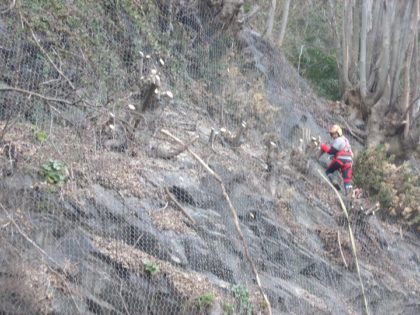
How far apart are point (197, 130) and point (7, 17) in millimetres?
3110

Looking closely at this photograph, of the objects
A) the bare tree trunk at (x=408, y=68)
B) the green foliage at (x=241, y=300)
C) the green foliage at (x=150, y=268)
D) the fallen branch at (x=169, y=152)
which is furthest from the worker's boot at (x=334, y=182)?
the green foliage at (x=150, y=268)

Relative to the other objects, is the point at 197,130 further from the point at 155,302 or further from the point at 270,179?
the point at 155,302

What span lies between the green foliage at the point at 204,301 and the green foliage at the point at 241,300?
53 centimetres

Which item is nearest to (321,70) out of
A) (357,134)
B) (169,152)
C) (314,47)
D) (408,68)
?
(314,47)

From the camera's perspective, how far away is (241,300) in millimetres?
10359

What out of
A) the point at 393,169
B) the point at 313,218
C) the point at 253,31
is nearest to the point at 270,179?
the point at 313,218

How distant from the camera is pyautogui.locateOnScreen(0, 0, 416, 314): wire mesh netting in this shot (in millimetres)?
9109

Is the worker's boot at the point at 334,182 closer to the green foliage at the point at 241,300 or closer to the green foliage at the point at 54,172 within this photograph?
the green foliage at the point at 241,300

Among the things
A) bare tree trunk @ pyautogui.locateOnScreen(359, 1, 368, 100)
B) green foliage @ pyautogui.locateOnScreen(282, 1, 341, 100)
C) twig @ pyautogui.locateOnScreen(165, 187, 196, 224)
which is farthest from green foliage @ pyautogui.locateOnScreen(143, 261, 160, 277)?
green foliage @ pyautogui.locateOnScreen(282, 1, 341, 100)

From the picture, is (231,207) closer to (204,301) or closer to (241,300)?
(241,300)

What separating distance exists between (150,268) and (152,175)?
Result: 1742 millimetres

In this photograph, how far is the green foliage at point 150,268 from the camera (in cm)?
962

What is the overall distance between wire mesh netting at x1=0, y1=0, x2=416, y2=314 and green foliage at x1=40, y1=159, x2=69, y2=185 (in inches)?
0.6

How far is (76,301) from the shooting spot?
28.4 feet
